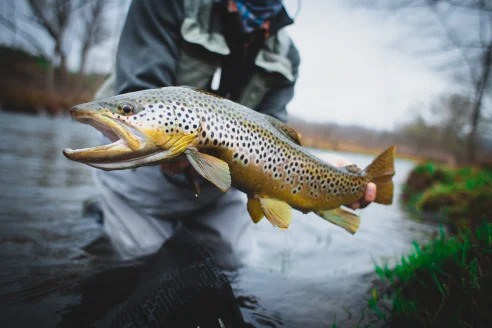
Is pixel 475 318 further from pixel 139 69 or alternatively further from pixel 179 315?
pixel 139 69

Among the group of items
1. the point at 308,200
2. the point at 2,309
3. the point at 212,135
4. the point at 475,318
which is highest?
the point at 212,135

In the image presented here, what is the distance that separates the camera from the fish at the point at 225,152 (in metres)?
1.17

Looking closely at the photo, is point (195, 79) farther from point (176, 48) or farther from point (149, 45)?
point (149, 45)

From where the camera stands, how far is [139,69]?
2086mm

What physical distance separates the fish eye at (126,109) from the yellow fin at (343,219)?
1.26m

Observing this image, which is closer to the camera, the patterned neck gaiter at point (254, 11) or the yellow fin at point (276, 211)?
the yellow fin at point (276, 211)

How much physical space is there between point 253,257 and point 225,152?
167cm

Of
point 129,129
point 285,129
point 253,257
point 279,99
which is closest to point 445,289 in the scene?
point 285,129

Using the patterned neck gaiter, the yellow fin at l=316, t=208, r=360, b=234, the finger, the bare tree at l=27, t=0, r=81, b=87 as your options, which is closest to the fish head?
the yellow fin at l=316, t=208, r=360, b=234

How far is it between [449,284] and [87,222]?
3.15 meters

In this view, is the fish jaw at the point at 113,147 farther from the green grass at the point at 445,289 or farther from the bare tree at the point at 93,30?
the bare tree at the point at 93,30

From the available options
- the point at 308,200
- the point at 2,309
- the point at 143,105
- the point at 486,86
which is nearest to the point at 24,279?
the point at 2,309

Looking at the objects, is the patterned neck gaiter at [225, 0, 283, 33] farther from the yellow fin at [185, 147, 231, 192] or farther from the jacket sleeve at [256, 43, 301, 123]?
the yellow fin at [185, 147, 231, 192]

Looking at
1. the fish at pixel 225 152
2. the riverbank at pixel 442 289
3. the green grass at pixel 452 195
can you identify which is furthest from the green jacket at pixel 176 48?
the green grass at pixel 452 195
